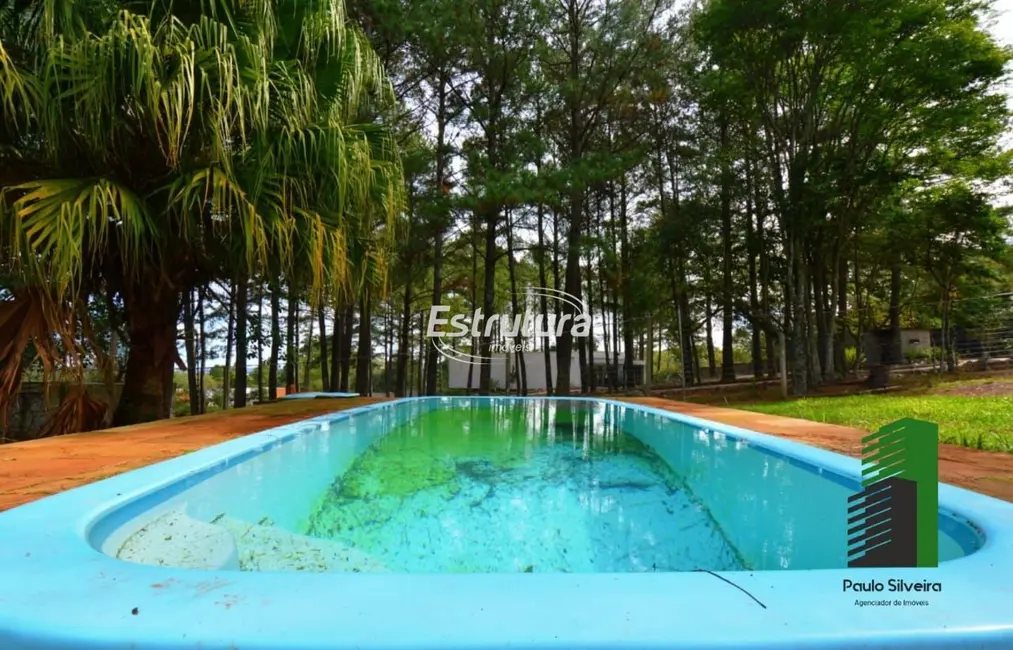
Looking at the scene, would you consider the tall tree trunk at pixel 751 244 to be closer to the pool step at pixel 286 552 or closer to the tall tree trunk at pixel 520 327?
the tall tree trunk at pixel 520 327

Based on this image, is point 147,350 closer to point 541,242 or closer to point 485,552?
point 485,552

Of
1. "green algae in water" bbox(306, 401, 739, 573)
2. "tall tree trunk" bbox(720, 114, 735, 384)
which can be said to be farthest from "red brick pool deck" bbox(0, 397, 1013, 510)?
"tall tree trunk" bbox(720, 114, 735, 384)

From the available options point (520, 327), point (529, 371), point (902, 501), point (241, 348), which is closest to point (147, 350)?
point (241, 348)

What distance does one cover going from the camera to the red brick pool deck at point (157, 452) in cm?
212

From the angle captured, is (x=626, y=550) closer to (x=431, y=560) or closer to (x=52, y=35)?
(x=431, y=560)

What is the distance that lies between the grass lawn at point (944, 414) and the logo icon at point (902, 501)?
236 centimetres

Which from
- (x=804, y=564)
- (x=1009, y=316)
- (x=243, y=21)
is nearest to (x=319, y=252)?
(x=243, y=21)

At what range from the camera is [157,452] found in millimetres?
2834

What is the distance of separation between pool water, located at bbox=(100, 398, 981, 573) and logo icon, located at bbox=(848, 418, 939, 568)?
0.39 ft

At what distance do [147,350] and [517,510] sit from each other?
3800mm

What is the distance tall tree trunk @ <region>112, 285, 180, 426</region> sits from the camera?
4.53 metres

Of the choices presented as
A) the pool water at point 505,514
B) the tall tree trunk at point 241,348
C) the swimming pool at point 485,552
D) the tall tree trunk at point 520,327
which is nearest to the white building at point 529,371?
the tall tree trunk at point 520,327

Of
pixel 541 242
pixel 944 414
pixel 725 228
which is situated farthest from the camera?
pixel 541 242

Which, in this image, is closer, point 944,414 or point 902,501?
point 902,501
